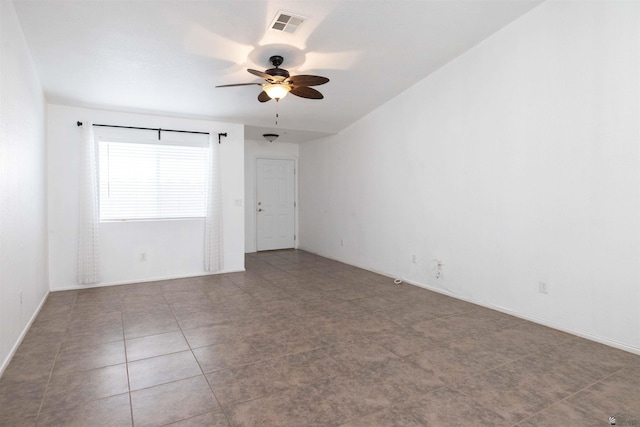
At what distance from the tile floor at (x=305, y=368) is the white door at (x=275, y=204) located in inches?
147

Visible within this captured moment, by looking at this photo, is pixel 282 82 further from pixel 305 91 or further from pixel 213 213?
pixel 213 213

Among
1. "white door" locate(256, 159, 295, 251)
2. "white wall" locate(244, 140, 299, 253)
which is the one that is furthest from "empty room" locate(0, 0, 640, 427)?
"white door" locate(256, 159, 295, 251)

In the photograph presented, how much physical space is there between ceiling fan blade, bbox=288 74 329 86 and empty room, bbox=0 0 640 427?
3cm

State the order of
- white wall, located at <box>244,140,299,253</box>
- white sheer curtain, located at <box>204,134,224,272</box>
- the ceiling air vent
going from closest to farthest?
the ceiling air vent → white sheer curtain, located at <box>204,134,224,272</box> → white wall, located at <box>244,140,299,253</box>

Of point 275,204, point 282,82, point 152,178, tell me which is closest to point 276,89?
point 282,82

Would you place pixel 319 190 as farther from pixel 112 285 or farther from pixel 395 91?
pixel 112 285

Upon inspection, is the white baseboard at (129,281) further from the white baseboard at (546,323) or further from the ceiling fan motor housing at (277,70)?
the ceiling fan motor housing at (277,70)

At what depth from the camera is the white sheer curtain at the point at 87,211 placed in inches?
184

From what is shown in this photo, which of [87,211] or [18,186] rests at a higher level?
[18,186]

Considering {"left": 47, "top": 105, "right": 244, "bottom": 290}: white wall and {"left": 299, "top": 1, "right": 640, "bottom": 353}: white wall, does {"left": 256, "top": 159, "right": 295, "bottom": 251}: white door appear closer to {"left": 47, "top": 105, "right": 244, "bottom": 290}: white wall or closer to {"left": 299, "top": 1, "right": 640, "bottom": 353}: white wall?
{"left": 47, "top": 105, "right": 244, "bottom": 290}: white wall

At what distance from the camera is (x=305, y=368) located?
2.57m

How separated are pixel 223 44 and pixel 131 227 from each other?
3.02 metres

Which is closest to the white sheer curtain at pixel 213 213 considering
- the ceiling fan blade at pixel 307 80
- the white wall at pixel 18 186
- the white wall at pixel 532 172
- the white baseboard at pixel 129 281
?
the white baseboard at pixel 129 281

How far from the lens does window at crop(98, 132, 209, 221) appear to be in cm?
490
